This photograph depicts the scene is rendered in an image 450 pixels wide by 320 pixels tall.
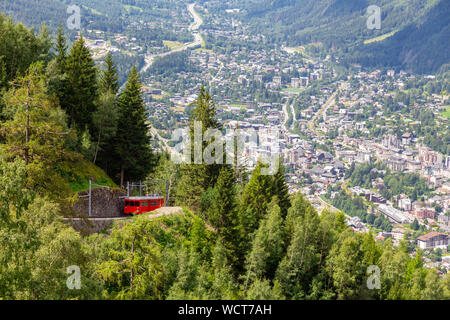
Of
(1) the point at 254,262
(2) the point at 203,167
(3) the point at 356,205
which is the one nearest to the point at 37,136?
(1) the point at 254,262

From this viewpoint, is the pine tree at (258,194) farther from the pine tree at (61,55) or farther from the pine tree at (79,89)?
the pine tree at (61,55)

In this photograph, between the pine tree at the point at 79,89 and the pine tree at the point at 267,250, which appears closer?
the pine tree at the point at 267,250

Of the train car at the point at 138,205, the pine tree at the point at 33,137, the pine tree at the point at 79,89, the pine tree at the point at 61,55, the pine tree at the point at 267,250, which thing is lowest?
the pine tree at the point at 267,250

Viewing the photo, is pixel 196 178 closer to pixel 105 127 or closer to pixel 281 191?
pixel 281 191

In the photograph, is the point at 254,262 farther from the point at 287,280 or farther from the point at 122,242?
the point at 122,242

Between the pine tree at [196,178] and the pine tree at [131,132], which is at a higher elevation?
the pine tree at [131,132]

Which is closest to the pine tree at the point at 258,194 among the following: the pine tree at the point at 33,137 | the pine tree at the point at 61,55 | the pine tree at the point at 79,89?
the pine tree at the point at 79,89

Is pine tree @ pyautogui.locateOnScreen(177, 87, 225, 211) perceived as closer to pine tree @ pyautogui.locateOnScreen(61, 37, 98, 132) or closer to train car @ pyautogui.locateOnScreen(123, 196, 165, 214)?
train car @ pyautogui.locateOnScreen(123, 196, 165, 214)
